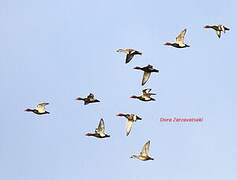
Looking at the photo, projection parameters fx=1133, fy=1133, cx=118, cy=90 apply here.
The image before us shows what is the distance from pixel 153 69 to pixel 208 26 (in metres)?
6.12

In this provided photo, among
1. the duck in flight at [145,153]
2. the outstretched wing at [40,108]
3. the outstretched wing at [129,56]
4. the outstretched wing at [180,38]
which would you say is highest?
the outstretched wing at [180,38]

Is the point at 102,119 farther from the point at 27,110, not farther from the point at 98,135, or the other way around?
the point at 27,110

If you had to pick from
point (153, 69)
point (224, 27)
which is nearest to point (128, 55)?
point (153, 69)

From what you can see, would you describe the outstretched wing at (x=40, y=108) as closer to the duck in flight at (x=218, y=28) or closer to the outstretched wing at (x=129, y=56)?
the outstretched wing at (x=129, y=56)

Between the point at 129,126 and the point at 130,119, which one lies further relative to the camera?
the point at 130,119

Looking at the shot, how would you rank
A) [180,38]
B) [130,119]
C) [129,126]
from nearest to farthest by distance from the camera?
1. [180,38]
2. [129,126]
3. [130,119]

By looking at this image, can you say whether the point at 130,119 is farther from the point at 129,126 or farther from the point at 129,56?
the point at 129,56

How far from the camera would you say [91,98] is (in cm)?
10019

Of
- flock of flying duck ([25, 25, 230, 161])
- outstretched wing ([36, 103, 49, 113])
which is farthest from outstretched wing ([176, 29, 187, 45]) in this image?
outstretched wing ([36, 103, 49, 113])

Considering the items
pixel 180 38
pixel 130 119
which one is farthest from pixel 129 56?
pixel 130 119

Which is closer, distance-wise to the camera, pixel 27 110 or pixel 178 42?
pixel 178 42

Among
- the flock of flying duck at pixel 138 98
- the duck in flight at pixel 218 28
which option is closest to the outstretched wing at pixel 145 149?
the flock of flying duck at pixel 138 98

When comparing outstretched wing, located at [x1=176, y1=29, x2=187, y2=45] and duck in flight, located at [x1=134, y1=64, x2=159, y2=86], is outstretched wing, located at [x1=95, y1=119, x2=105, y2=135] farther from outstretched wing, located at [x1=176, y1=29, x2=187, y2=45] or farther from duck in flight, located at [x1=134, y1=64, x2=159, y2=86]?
outstretched wing, located at [x1=176, y1=29, x2=187, y2=45]

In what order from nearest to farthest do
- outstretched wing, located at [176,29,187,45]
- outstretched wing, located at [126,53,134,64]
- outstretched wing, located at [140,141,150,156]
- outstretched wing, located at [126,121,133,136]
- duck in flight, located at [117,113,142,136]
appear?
1. outstretched wing, located at [176,29,187,45]
2. outstretched wing, located at [126,53,134,64]
3. outstretched wing, located at [126,121,133,136]
4. duck in flight, located at [117,113,142,136]
5. outstretched wing, located at [140,141,150,156]
